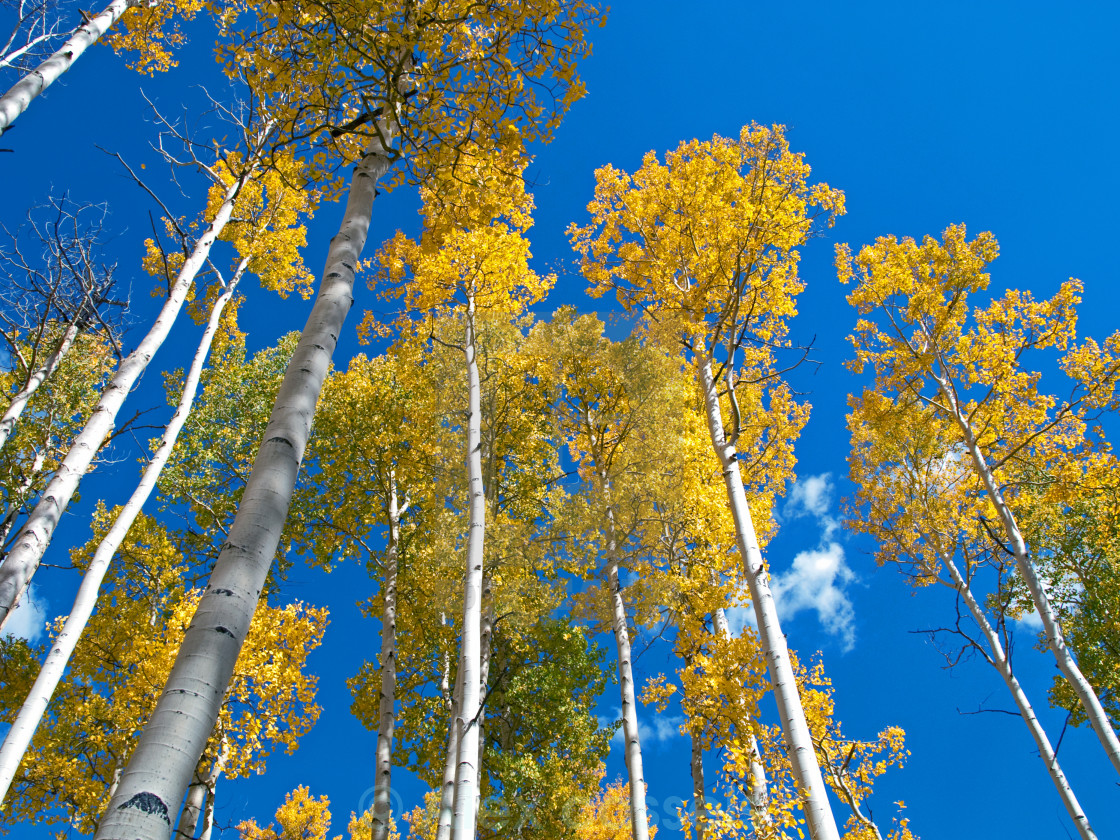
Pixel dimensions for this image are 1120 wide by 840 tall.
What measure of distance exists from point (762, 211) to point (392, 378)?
28.2 feet

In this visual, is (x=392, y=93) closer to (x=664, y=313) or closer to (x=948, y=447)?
(x=664, y=313)

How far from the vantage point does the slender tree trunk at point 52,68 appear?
4.24m

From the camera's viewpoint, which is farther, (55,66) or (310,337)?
(55,66)

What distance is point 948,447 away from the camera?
11297 mm

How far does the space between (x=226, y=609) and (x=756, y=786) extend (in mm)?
5908

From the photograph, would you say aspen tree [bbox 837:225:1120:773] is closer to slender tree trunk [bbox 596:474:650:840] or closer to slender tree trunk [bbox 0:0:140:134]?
slender tree trunk [bbox 596:474:650:840]

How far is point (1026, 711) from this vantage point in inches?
327

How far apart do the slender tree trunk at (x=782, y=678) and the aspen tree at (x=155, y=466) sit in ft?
14.3

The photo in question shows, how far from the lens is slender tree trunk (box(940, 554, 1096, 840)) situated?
7.55 m

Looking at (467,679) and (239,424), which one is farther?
(239,424)

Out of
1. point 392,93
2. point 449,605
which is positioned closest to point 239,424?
point 449,605

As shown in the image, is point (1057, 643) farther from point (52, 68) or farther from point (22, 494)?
point (22, 494)

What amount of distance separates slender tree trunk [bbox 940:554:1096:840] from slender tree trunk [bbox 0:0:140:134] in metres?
11.5

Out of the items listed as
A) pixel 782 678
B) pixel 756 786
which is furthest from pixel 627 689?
pixel 782 678
